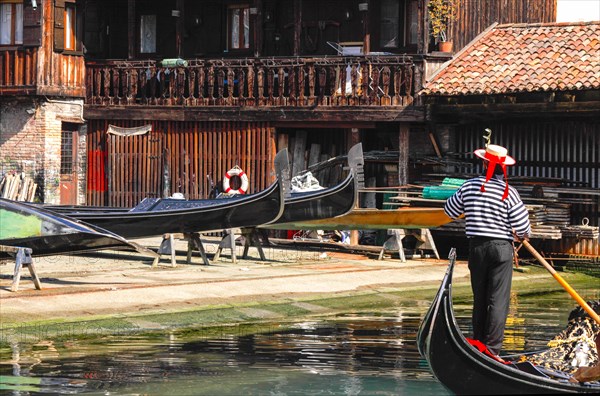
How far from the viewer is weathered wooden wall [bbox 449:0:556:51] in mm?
25609

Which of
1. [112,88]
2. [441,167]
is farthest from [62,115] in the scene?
[441,167]

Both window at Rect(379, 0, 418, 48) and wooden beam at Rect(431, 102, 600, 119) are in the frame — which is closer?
wooden beam at Rect(431, 102, 600, 119)

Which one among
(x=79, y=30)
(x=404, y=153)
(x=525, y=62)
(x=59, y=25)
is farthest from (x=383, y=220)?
(x=79, y=30)

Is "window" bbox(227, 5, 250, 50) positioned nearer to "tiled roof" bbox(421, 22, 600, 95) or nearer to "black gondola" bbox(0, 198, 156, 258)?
"tiled roof" bbox(421, 22, 600, 95)

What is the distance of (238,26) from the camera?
1117 inches

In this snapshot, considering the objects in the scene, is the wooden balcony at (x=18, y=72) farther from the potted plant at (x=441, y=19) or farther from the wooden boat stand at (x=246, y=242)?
the potted plant at (x=441, y=19)

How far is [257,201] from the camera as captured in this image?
2008 centimetres

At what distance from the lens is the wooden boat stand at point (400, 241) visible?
75.0 ft

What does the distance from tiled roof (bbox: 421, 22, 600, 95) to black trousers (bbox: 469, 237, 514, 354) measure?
1159 centimetres

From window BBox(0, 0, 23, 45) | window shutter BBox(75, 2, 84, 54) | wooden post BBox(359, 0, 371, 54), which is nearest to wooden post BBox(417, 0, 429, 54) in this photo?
wooden post BBox(359, 0, 371, 54)

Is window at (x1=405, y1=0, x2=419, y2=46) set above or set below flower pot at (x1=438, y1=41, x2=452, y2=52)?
above

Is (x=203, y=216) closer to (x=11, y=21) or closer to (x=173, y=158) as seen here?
(x=173, y=158)

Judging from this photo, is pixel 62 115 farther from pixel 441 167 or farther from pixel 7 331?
pixel 7 331

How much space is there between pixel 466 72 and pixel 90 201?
347 inches
